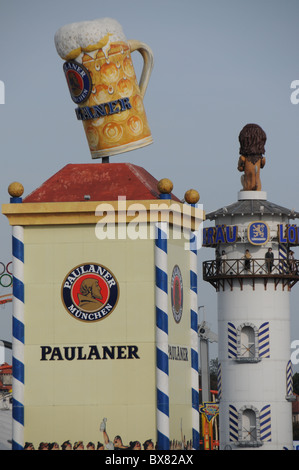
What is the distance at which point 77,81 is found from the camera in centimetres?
3641

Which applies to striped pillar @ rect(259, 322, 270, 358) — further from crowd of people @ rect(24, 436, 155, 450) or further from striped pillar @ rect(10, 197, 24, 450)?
crowd of people @ rect(24, 436, 155, 450)

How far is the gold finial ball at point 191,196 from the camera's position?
35.4 metres

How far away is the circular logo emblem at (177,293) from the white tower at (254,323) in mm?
40181

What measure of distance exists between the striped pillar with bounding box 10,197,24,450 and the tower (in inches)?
1654

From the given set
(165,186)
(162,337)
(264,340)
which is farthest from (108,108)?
(264,340)

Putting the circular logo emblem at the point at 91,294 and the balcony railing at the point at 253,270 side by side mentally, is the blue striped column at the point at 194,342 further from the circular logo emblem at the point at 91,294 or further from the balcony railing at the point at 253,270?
the balcony railing at the point at 253,270

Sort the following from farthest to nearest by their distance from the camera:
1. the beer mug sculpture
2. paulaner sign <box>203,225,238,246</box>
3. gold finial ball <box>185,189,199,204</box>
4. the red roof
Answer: paulaner sign <box>203,225,238,246</box> < the beer mug sculpture < gold finial ball <box>185,189,199,204</box> < the red roof

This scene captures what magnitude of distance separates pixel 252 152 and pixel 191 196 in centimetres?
4020

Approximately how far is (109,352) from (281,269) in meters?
43.2

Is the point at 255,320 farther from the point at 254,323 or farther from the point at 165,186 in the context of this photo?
the point at 165,186

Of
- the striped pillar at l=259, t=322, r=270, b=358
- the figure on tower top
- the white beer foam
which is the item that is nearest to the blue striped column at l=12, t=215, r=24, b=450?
the white beer foam

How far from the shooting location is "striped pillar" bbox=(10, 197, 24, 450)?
111ft
